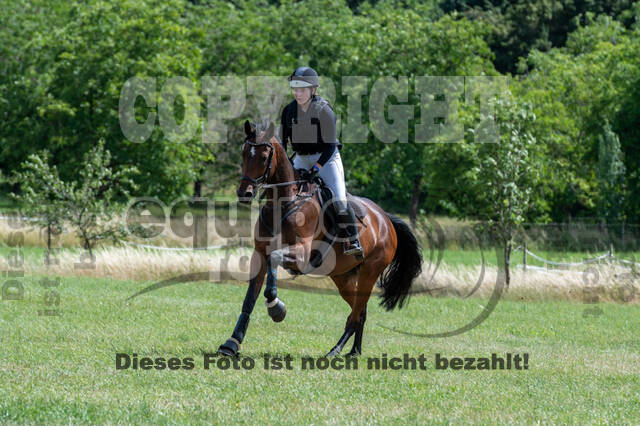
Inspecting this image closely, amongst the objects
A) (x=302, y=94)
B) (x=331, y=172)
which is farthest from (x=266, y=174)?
(x=331, y=172)

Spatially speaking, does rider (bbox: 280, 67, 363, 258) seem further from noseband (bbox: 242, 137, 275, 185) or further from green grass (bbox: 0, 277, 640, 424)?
green grass (bbox: 0, 277, 640, 424)

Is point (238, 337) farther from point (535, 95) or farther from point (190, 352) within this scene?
point (535, 95)

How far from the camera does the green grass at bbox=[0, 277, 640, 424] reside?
718 centimetres

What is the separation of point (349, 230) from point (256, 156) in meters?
1.99

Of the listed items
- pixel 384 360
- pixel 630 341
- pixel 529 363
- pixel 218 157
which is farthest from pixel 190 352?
pixel 218 157

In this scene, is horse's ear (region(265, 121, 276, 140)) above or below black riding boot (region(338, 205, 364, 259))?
above

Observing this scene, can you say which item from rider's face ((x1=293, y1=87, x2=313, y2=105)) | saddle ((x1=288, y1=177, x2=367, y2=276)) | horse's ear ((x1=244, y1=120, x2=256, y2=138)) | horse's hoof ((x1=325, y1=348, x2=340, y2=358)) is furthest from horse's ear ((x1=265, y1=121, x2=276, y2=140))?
horse's hoof ((x1=325, y1=348, x2=340, y2=358))

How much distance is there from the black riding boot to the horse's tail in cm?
239

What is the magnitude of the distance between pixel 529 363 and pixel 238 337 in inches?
165

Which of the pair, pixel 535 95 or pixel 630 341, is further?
pixel 535 95

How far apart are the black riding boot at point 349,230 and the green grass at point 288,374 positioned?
1572mm

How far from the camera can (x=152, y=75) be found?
41156mm

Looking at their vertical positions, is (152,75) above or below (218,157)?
above

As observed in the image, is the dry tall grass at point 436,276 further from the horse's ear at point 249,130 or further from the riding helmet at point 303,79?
the horse's ear at point 249,130
